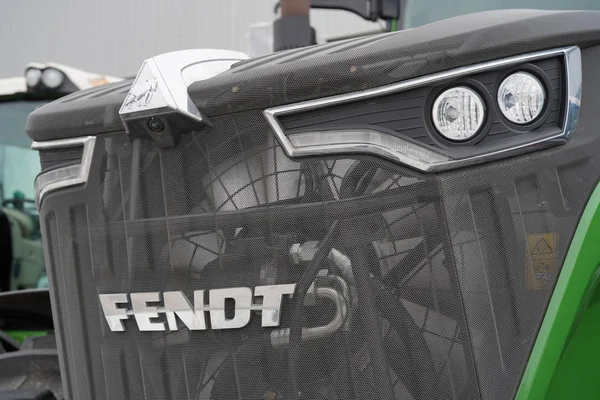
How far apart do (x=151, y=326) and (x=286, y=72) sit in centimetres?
75

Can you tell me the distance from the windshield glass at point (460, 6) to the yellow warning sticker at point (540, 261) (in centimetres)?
117

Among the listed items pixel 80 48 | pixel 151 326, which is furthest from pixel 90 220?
pixel 80 48

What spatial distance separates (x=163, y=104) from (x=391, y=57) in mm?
A: 578

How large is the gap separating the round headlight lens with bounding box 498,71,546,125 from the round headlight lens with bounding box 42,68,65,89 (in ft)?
14.0

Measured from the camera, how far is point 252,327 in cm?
221

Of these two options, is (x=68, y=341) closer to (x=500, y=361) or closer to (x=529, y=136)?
(x=500, y=361)

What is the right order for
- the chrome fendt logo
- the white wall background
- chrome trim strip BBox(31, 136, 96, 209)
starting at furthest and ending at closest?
the white wall background
chrome trim strip BBox(31, 136, 96, 209)
the chrome fendt logo

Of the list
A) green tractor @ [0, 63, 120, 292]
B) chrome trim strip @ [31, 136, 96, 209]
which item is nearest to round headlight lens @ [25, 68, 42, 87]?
green tractor @ [0, 63, 120, 292]

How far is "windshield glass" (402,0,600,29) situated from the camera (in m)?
3.00

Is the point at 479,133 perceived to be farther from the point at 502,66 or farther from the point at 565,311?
the point at 565,311

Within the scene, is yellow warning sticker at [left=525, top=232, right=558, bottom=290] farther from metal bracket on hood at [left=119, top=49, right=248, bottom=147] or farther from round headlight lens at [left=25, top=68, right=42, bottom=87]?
round headlight lens at [left=25, top=68, right=42, bottom=87]

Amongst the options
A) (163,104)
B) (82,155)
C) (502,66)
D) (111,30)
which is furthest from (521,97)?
(111,30)

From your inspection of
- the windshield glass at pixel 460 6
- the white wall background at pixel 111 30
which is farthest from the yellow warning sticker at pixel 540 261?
the white wall background at pixel 111 30

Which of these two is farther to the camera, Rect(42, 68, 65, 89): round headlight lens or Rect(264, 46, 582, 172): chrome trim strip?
Rect(42, 68, 65, 89): round headlight lens
